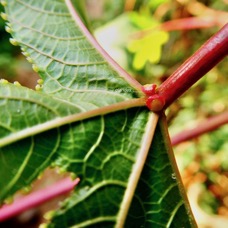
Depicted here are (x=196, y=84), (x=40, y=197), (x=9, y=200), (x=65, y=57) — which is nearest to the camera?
(x=9, y=200)

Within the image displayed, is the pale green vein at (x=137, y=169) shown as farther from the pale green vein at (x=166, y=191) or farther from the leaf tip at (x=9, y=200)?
the leaf tip at (x=9, y=200)

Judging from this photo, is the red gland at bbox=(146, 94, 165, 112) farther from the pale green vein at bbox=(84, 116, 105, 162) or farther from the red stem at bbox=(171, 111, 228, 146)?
the red stem at bbox=(171, 111, 228, 146)

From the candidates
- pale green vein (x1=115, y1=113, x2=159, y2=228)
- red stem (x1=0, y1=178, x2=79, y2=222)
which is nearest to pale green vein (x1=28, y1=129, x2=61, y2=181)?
pale green vein (x1=115, y1=113, x2=159, y2=228)

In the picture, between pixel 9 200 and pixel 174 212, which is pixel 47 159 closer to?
pixel 9 200

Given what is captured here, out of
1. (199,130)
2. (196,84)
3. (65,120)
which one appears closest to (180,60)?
A: (196,84)

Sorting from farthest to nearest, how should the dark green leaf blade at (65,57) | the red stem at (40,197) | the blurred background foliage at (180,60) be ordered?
the blurred background foliage at (180,60), the red stem at (40,197), the dark green leaf blade at (65,57)

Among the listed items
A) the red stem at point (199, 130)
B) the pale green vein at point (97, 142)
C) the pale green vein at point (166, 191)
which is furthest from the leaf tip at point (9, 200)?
the red stem at point (199, 130)

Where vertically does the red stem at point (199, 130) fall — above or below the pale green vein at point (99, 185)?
above
